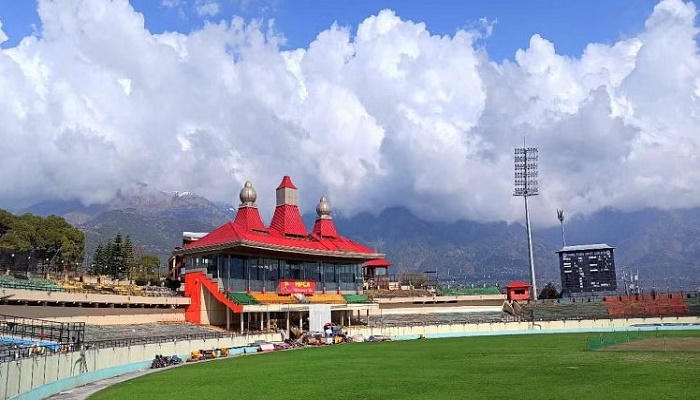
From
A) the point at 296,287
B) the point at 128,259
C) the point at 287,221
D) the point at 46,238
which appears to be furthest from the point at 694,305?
the point at 46,238

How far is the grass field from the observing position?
2633 cm

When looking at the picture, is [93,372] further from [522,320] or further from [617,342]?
[522,320]

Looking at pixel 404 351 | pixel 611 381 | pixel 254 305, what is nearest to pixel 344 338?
pixel 254 305

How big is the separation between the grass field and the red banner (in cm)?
3204

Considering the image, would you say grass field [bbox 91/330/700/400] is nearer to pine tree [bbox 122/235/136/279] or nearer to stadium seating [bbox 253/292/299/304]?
stadium seating [bbox 253/292/299/304]

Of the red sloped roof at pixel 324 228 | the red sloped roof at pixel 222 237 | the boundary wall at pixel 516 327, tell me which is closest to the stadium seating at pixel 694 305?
the boundary wall at pixel 516 327

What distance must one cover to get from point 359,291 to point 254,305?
81.1 ft

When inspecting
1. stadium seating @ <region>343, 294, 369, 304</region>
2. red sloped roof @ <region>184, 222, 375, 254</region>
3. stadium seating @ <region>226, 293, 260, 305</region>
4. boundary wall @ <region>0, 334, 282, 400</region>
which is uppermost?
red sloped roof @ <region>184, 222, 375, 254</region>

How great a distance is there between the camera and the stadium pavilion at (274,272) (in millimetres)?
72188

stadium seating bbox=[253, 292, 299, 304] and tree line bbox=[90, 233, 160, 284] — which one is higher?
tree line bbox=[90, 233, 160, 284]

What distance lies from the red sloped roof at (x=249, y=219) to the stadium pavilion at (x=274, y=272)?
0.43 ft

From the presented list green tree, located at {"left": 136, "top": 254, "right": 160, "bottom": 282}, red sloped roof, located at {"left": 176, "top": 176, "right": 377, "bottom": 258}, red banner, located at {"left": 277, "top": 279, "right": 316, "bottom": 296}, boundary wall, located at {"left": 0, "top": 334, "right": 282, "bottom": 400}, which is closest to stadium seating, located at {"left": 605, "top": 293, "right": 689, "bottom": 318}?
red sloped roof, located at {"left": 176, "top": 176, "right": 377, "bottom": 258}

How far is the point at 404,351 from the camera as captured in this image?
173 feet

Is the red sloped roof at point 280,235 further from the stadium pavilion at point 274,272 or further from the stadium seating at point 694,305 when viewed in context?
the stadium seating at point 694,305
